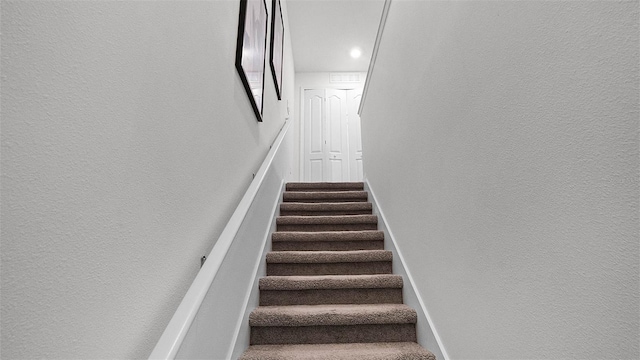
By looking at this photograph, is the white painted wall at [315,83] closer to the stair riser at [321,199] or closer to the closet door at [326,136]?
the closet door at [326,136]

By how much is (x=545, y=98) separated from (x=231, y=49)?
1264 mm

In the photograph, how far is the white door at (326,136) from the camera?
5.60m

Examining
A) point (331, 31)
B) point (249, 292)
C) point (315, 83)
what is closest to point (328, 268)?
point (249, 292)

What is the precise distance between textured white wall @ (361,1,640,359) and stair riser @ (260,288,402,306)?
1.25 ft

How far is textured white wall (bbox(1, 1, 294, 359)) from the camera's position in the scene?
1.33 ft

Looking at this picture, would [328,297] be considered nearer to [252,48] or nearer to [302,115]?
[252,48]

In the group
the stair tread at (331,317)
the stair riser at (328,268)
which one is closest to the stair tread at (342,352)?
the stair tread at (331,317)

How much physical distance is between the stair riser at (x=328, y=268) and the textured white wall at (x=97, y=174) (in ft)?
3.67

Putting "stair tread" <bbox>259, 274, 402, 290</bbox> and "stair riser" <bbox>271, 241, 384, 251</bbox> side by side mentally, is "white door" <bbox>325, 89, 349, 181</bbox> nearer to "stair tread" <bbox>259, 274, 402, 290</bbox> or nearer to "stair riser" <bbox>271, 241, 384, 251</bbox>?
"stair riser" <bbox>271, 241, 384, 251</bbox>

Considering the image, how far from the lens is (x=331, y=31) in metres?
4.86

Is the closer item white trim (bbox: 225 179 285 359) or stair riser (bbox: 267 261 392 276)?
white trim (bbox: 225 179 285 359)

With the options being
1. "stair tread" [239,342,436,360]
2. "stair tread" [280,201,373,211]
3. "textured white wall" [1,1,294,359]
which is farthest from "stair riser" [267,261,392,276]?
"textured white wall" [1,1,294,359]

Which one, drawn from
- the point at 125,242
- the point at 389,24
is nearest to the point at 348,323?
the point at 125,242

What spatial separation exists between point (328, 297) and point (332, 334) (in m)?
0.26
